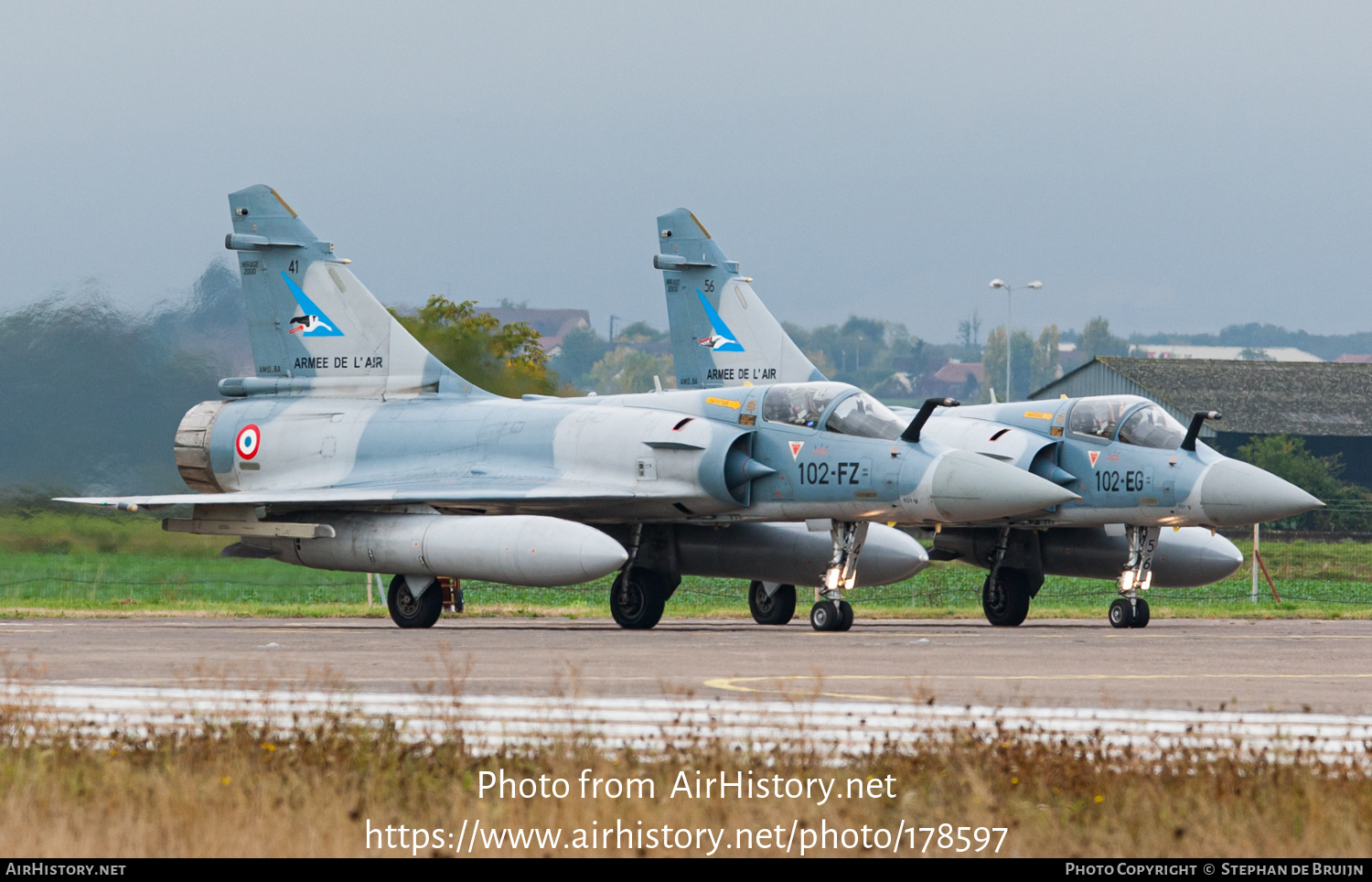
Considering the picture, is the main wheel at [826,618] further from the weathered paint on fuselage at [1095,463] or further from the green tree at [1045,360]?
the green tree at [1045,360]

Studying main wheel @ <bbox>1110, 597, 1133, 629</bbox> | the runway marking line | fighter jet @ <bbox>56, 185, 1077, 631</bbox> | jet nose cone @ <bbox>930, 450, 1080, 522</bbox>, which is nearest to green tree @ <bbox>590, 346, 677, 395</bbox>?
fighter jet @ <bbox>56, 185, 1077, 631</bbox>

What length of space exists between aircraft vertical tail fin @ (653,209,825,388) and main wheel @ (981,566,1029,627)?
4535 mm

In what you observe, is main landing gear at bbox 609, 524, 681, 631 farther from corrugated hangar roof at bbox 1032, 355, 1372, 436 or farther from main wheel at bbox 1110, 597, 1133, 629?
corrugated hangar roof at bbox 1032, 355, 1372, 436

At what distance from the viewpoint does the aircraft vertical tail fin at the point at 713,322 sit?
25.7m

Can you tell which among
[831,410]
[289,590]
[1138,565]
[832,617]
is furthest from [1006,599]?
[289,590]

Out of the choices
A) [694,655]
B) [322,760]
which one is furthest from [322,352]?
[322,760]

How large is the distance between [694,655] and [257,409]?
10412 millimetres

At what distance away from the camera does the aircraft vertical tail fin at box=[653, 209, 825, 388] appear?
25734 millimetres

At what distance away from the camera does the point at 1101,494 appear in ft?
71.4

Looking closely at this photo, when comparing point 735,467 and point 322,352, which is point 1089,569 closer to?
point 735,467

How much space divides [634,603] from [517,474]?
204 centimetres

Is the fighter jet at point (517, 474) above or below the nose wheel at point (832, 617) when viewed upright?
above

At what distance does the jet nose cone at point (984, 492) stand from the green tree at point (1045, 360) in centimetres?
12454

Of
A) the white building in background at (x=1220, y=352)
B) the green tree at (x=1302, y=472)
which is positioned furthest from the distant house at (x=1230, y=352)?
the green tree at (x=1302, y=472)
